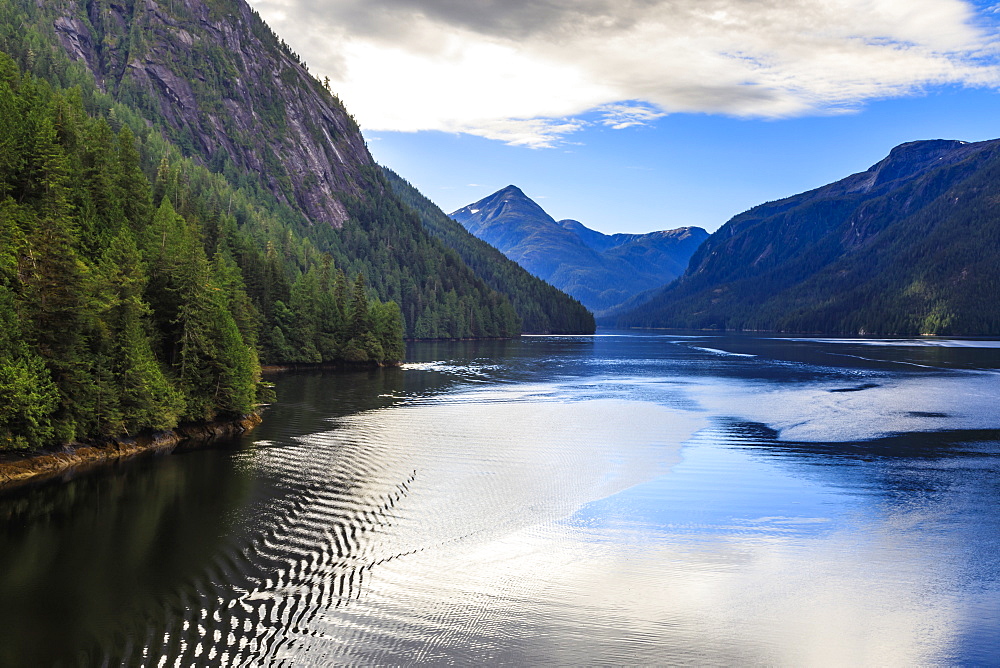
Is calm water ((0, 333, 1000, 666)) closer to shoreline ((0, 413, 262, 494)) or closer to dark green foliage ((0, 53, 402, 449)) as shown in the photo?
shoreline ((0, 413, 262, 494))

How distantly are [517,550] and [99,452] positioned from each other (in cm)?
3261

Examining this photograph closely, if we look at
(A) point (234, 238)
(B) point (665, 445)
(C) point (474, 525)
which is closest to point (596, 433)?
(B) point (665, 445)

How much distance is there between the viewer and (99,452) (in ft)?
162

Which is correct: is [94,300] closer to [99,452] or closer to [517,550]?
[99,452]

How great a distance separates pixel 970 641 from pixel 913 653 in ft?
8.11

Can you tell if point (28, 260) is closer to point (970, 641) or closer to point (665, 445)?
point (665, 445)

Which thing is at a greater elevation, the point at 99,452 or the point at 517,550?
the point at 99,452

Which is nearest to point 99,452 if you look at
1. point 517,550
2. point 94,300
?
point 94,300

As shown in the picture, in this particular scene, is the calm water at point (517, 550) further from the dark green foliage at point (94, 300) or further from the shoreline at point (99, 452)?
the dark green foliage at point (94, 300)

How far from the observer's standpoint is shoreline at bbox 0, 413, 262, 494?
4228cm

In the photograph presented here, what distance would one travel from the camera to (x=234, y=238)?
12525 cm

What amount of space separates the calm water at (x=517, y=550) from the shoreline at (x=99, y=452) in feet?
6.27

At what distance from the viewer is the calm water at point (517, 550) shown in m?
22.9

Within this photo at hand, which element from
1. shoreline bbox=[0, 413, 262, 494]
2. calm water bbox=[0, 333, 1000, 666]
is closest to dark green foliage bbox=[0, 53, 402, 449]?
shoreline bbox=[0, 413, 262, 494]
